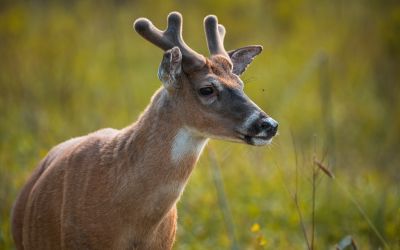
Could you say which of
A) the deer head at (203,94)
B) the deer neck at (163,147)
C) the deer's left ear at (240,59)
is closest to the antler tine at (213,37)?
the deer's left ear at (240,59)

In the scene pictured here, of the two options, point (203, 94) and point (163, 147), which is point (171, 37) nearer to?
point (203, 94)

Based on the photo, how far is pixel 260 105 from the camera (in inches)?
604

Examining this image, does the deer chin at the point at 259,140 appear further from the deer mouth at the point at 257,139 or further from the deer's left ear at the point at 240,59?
the deer's left ear at the point at 240,59

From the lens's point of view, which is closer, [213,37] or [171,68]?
[171,68]

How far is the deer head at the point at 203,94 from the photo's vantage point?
199 inches

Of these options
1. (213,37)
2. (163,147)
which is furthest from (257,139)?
(213,37)

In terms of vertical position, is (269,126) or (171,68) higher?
(171,68)

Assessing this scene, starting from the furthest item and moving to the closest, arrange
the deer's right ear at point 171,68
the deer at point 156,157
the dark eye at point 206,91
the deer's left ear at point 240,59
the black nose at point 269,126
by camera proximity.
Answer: the deer's left ear at point 240,59 < the dark eye at point 206,91 < the deer at point 156,157 < the deer's right ear at point 171,68 < the black nose at point 269,126

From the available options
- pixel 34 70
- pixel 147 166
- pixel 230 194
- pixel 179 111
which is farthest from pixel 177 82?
pixel 34 70

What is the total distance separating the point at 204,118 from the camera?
5.20 metres

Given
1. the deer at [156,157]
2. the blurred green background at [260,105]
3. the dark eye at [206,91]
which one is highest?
the dark eye at [206,91]

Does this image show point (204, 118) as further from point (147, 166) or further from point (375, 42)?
point (375, 42)

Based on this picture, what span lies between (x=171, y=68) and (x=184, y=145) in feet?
2.00

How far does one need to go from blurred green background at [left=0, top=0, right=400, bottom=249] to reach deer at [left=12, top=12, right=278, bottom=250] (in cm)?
37
